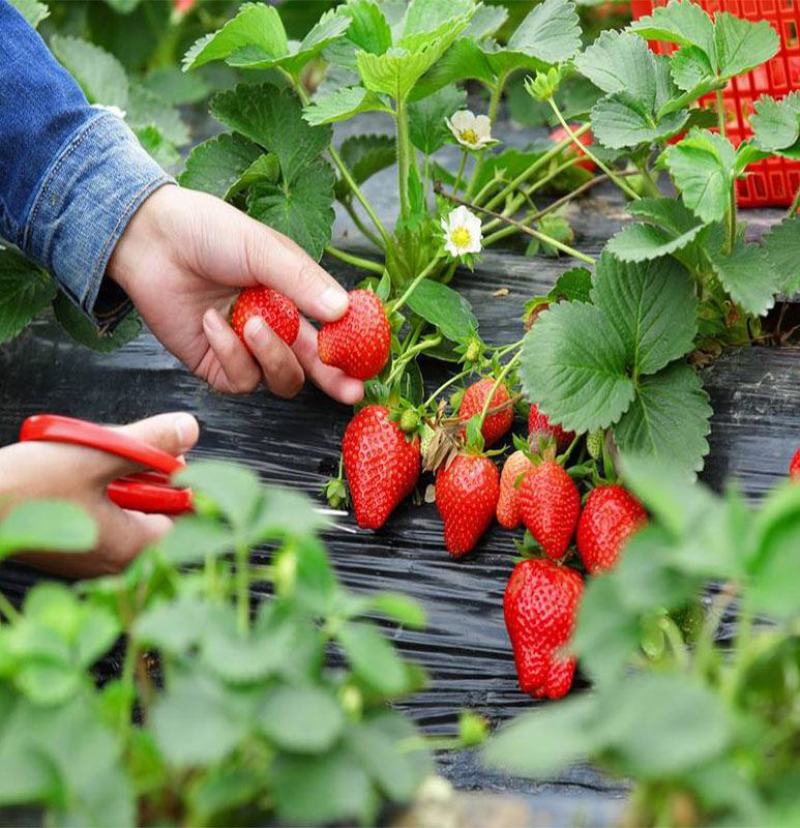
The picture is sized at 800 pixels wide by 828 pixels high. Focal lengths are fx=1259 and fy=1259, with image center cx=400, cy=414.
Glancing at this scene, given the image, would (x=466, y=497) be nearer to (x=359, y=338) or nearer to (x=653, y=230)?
(x=359, y=338)

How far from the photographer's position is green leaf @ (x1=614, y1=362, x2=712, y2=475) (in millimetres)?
1227

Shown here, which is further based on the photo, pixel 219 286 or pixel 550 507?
pixel 219 286

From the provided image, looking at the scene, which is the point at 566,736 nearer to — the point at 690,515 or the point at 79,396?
the point at 690,515

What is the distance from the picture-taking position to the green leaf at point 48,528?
0.61 metres

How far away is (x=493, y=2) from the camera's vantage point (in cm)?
194

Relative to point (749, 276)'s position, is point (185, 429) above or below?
below

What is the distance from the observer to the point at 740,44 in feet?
4.37

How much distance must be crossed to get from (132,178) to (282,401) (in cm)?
32

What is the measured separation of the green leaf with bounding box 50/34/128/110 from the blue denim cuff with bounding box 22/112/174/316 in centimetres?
45

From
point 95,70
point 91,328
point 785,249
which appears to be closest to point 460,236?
point 785,249

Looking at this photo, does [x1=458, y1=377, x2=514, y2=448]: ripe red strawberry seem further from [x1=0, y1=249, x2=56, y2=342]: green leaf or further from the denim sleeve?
[x1=0, y1=249, x2=56, y2=342]: green leaf

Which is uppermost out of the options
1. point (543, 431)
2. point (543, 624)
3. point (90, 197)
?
point (90, 197)

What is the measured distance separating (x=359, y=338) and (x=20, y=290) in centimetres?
53

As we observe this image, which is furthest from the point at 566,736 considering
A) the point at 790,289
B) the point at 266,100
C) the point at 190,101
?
the point at 190,101
